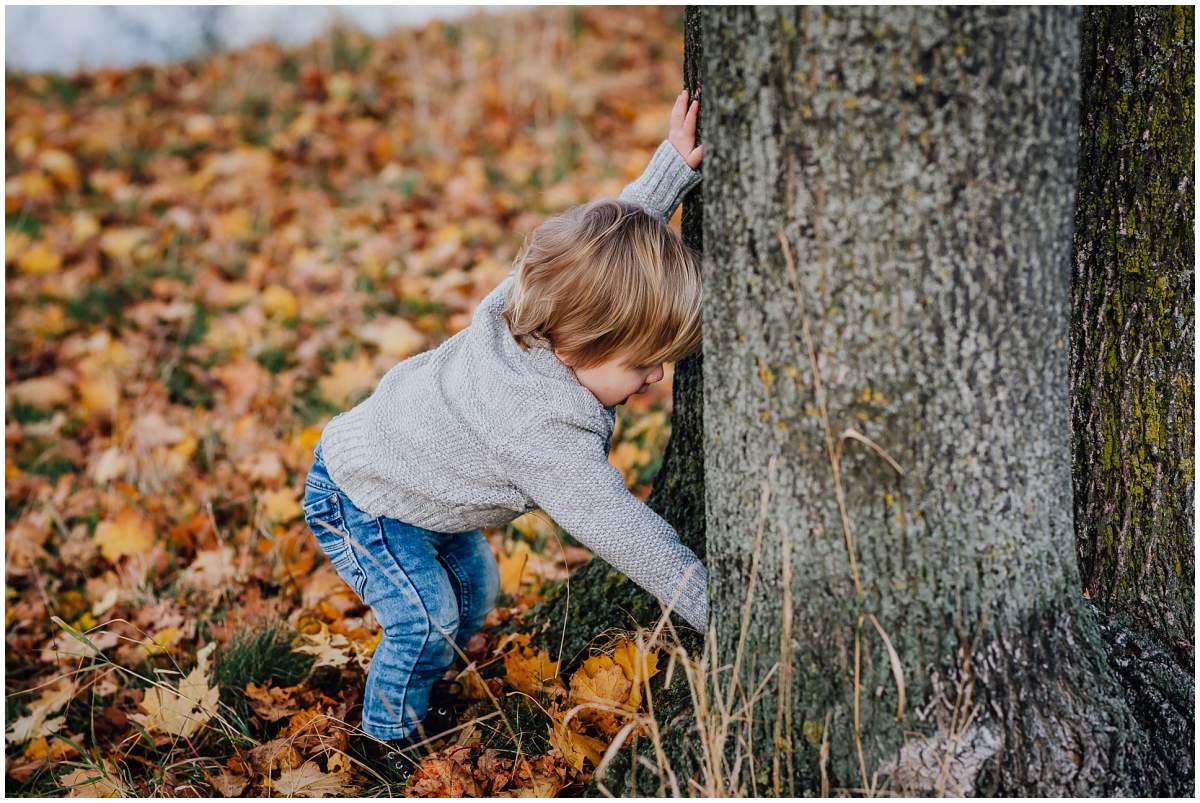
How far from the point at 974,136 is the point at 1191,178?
81 cm

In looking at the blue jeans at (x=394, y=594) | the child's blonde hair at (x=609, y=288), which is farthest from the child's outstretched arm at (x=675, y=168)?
the blue jeans at (x=394, y=594)

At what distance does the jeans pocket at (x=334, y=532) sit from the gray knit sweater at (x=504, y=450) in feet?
0.22

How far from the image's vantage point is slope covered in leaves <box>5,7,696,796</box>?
7.64ft

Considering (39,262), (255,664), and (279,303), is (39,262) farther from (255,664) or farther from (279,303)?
(255,664)

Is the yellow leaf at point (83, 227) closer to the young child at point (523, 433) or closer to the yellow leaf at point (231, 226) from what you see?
the yellow leaf at point (231, 226)

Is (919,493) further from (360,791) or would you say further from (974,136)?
(360,791)

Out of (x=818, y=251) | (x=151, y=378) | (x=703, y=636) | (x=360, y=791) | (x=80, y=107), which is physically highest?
(x=80, y=107)

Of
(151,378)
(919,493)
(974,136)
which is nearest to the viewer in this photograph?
(974,136)

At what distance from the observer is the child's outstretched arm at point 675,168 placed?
2.18 metres

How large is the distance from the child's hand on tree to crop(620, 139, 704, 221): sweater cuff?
13 mm

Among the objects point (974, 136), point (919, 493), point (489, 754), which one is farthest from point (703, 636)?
point (974, 136)

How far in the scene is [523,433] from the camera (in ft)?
6.53

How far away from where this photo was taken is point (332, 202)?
19.3ft

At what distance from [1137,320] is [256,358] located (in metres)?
3.72
